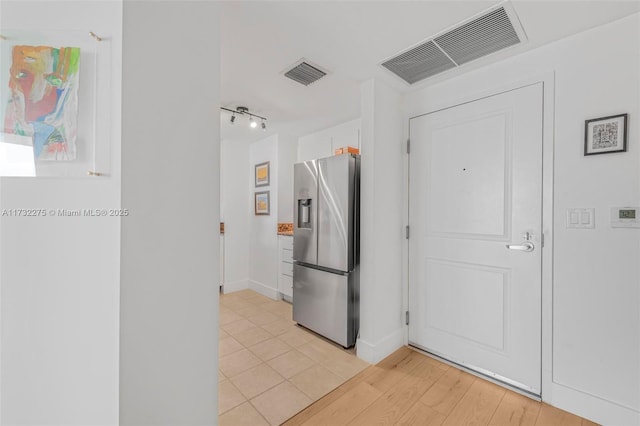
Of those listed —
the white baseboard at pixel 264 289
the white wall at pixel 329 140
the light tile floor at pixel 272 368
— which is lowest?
the light tile floor at pixel 272 368

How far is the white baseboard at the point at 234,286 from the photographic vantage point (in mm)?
4004

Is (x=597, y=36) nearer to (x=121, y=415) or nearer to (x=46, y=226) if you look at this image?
(x=46, y=226)

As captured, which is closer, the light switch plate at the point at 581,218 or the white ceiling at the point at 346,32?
the white ceiling at the point at 346,32

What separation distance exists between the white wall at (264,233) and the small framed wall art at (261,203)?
0.21 feet

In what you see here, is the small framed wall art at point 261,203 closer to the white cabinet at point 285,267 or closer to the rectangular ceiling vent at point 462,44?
the white cabinet at point 285,267

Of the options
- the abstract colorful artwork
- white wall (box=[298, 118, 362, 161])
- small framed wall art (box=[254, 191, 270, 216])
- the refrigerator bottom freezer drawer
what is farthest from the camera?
small framed wall art (box=[254, 191, 270, 216])

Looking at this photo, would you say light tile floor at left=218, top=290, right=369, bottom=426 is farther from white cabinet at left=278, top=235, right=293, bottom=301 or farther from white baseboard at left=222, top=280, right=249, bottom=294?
white baseboard at left=222, top=280, right=249, bottom=294

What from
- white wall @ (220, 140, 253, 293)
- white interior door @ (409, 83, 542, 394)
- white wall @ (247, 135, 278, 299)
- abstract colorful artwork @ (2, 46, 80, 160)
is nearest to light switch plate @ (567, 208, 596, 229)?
white interior door @ (409, 83, 542, 394)

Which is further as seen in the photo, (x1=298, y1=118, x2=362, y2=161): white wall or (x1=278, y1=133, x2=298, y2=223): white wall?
(x1=278, y1=133, x2=298, y2=223): white wall

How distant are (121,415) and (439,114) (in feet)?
8.65

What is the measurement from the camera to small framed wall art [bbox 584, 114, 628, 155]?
1.47m

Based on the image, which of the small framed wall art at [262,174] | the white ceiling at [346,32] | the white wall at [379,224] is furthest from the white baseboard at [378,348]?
the small framed wall art at [262,174]

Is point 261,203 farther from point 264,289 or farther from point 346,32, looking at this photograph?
point 346,32

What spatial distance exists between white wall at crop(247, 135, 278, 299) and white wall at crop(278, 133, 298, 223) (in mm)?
58
